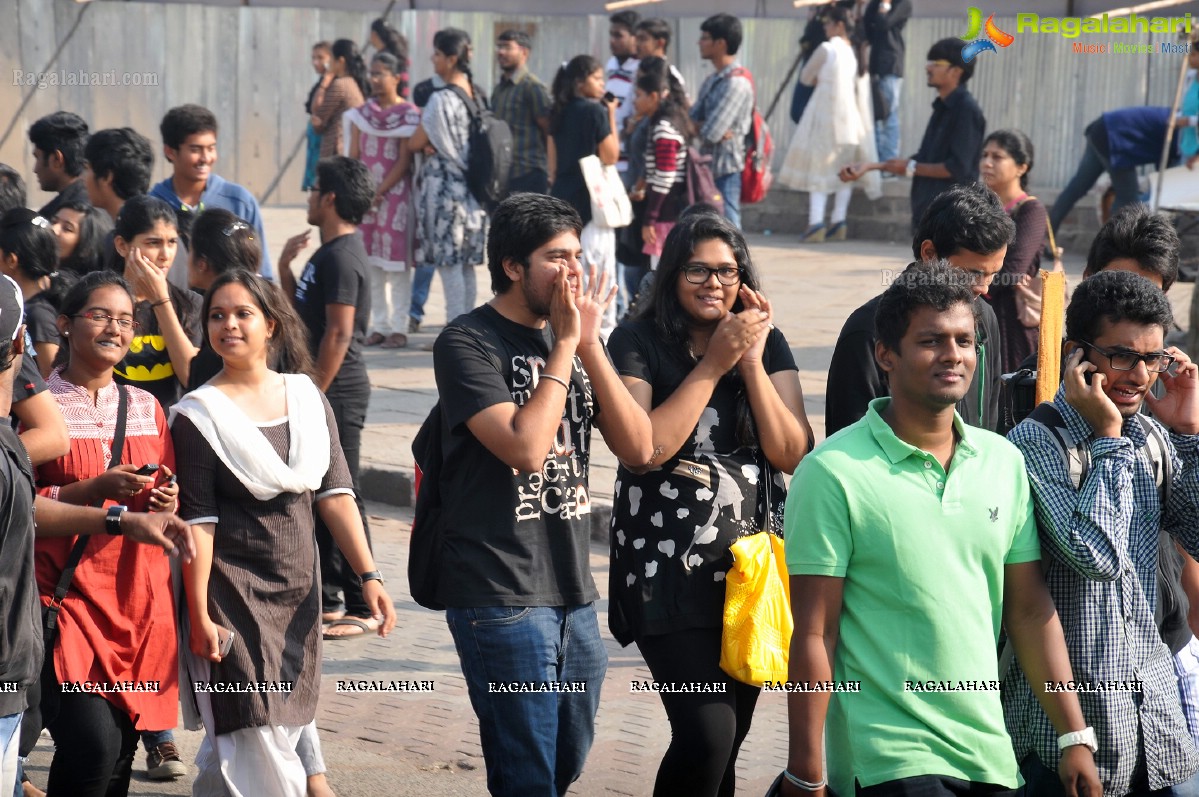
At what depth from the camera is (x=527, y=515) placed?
407 centimetres

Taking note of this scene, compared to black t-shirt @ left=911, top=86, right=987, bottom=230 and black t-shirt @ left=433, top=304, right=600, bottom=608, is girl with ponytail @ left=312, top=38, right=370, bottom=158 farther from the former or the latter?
black t-shirt @ left=433, top=304, right=600, bottom=608

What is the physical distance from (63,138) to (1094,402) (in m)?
5.58

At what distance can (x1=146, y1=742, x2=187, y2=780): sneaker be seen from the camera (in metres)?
5.22

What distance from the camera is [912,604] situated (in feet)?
11.1

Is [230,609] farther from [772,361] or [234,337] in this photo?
[772,361]

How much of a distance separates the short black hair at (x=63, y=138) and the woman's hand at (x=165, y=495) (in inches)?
152

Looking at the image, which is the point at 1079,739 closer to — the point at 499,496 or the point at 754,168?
the point at 499,496

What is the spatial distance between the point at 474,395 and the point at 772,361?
0.87 metres

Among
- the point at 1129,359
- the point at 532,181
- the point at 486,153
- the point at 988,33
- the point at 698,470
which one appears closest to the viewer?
the point at 1129,359

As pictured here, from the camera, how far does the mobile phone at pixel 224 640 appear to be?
433cm

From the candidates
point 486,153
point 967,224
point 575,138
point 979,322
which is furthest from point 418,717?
point 486,153

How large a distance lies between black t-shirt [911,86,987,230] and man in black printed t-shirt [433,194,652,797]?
6.14 metres

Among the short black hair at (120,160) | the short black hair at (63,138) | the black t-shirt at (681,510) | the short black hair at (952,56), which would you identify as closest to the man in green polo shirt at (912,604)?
the black t-shirt at (681,510)

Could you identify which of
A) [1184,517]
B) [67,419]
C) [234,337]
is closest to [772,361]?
[1184,517]
